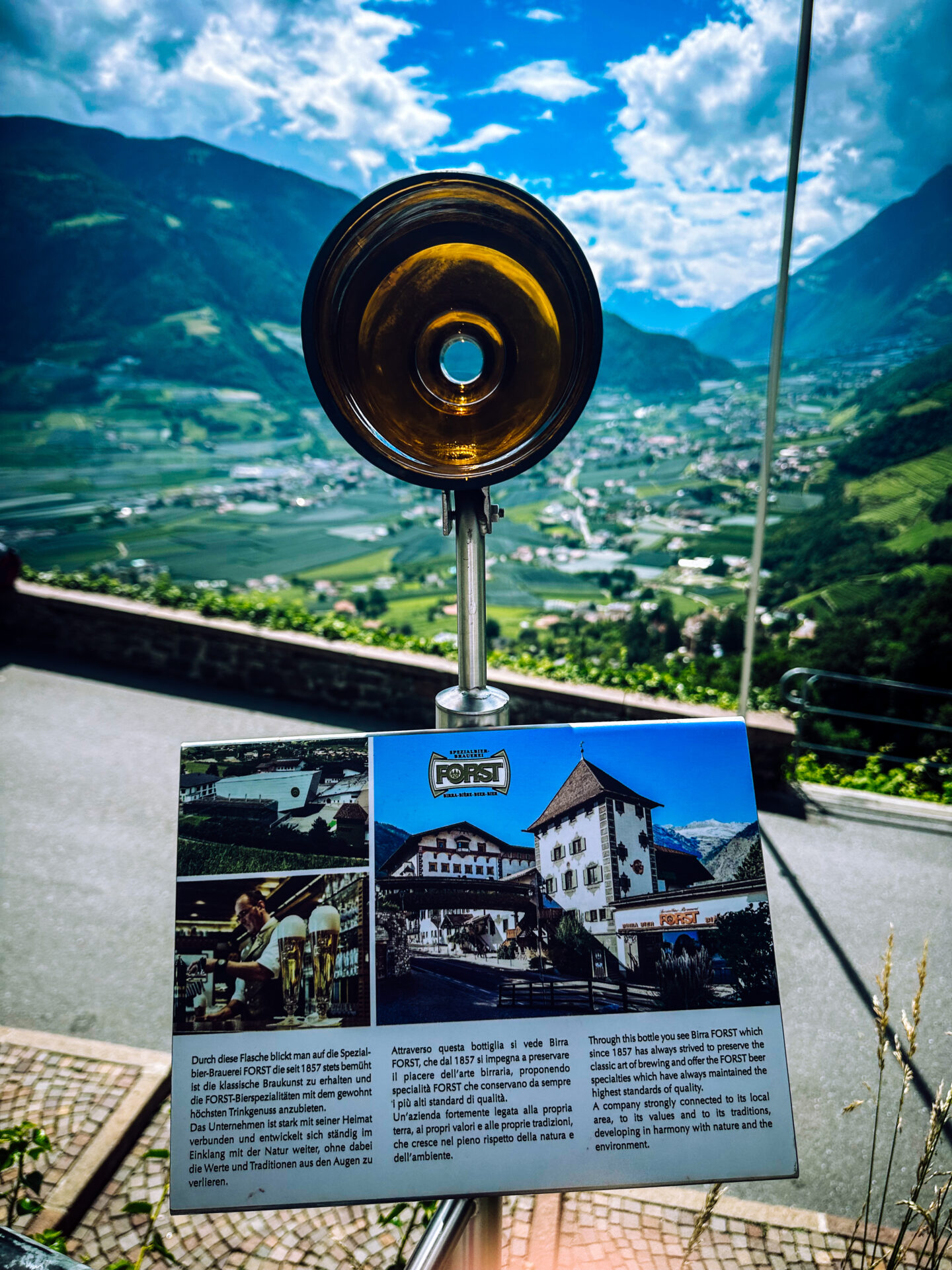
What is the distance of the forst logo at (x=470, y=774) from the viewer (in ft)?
3.86

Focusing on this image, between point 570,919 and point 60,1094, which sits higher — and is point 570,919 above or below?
above

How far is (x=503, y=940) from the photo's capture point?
3.64 ft

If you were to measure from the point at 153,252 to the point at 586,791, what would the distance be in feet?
83.2

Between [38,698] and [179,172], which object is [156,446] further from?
[38,698]

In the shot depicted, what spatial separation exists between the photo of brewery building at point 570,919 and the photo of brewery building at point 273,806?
0.10 meters

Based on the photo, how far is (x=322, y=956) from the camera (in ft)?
3.63

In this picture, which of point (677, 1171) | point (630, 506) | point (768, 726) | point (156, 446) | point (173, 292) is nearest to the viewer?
point (677, 1171)

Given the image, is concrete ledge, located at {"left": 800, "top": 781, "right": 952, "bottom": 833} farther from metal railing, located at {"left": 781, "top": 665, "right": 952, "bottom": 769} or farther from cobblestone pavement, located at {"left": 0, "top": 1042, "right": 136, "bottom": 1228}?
A: cobblestone pavement, located at {"left": 0, "top": 1042, "right": 136, "bottom": 1228}

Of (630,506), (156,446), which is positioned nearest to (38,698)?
(630,506)

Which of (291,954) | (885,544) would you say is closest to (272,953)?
(291,954)

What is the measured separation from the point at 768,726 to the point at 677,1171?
3746 mm

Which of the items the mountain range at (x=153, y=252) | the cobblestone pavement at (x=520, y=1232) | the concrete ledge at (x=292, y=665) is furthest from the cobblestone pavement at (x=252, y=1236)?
the mountain range at (x=153, y=252)

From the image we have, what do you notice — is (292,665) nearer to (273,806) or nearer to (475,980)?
(273,806)

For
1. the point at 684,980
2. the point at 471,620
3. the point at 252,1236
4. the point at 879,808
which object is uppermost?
the point at 879,808
